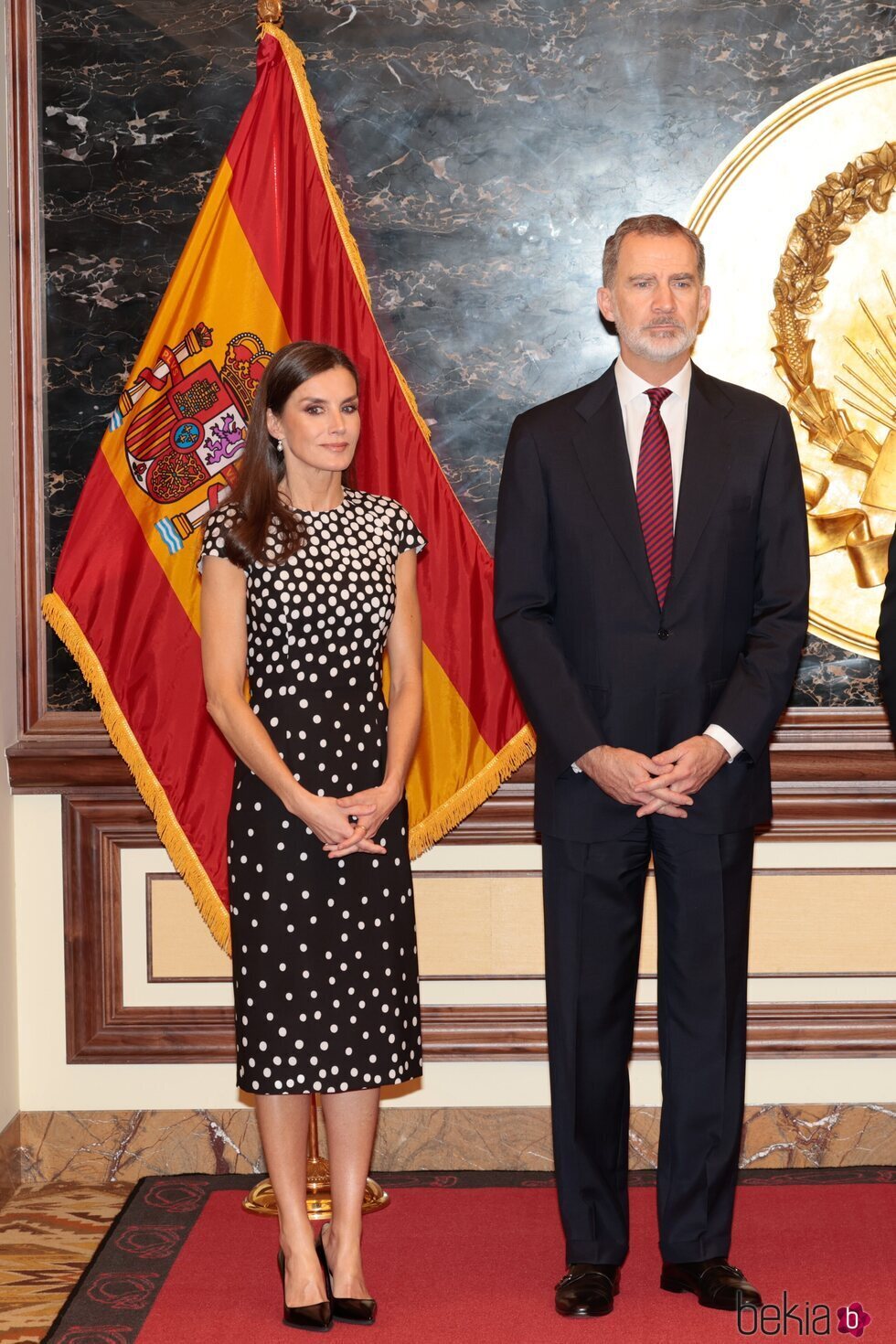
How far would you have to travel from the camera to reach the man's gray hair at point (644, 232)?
2.75 m

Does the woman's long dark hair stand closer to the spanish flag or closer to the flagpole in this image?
the spanish flag

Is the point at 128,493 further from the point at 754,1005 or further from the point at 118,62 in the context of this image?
the point at 754,1005

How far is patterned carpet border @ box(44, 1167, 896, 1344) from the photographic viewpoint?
2.84 m

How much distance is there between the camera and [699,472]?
2781mm

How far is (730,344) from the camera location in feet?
12.0

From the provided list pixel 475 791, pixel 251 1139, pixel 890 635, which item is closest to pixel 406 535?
pixel 475 791

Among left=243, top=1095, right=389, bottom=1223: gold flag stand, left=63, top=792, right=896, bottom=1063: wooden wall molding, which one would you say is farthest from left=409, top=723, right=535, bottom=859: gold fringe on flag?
left=243, top=1095, right=389, bottom=1223: gold flag stand

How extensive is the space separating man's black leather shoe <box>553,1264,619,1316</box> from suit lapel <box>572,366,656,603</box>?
1.33m

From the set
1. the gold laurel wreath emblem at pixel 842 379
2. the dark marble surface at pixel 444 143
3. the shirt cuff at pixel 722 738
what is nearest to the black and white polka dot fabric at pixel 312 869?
the shirt cuff at pixel 722 738

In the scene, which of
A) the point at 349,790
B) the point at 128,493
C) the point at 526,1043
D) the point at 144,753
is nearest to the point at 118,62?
the point at 128,493

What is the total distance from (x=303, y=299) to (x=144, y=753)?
1169 millimetres

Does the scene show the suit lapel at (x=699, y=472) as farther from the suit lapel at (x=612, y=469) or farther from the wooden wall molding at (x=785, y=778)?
the wooden wall molding at (x=785, y=778)

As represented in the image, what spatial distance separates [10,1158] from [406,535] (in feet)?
6.41

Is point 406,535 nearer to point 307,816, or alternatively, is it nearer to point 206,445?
point 307,816
